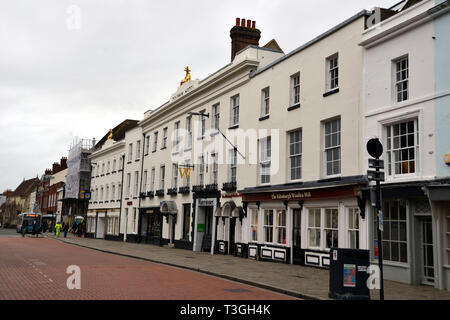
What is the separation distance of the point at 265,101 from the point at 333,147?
654cm

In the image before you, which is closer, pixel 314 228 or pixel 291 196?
pixel 314 228

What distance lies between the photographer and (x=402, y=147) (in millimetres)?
14891

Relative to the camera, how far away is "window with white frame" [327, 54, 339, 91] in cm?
1878

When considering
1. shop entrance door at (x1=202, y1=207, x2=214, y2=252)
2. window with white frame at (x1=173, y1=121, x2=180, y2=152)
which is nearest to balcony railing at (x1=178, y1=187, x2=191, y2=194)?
shop entrance door at (x1=202, y1=207, x2=214, y2=252)

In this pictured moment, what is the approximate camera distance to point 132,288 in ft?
39.1

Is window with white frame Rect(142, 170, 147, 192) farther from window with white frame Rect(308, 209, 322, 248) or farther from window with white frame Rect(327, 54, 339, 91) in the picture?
window with white frame Rect(327, 54, 339, 91)

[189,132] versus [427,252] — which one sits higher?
[189,132]

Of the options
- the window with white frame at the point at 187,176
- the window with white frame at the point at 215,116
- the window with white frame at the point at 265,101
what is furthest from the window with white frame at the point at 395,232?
the window with white frame at the point at 187,176

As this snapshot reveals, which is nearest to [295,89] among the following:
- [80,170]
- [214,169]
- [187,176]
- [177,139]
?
[214,169]

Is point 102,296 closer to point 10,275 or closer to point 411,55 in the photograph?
point 10,275

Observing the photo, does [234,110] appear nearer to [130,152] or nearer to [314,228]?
[314,228]

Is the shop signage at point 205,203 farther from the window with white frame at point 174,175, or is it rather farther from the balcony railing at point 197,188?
the window with white frame at point 174,175

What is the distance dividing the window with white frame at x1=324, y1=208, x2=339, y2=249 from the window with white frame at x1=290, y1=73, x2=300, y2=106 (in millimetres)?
5732
